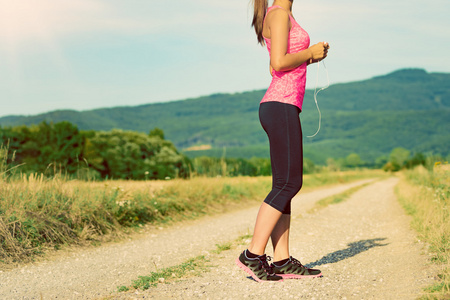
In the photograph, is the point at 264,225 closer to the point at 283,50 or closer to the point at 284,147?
the point at 284,147

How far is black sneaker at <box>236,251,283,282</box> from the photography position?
11.6 ft

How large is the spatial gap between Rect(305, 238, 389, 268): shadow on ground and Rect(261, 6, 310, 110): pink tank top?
1.89 meters

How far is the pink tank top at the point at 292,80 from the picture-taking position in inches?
136

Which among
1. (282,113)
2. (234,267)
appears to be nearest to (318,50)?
(282,113)

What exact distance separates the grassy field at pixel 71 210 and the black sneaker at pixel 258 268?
302 cm

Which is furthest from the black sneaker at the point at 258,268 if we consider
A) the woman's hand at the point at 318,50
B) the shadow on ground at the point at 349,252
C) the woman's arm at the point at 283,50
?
the woman's hand at the point at 318,50

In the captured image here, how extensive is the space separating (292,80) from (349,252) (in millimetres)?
2654

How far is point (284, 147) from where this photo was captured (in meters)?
3.46

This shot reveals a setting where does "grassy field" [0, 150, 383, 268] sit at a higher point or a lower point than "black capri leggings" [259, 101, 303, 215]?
lower

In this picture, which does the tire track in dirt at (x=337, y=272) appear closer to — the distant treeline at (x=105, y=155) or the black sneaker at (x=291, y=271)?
the black sneaker at (x=291, y=271)

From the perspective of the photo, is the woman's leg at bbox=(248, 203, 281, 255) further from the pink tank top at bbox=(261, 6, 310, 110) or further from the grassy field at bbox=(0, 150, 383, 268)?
the grassy field at bbox=(0, 150, 383, 268)

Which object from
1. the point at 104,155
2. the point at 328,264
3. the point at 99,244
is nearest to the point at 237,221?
the point at 99,244

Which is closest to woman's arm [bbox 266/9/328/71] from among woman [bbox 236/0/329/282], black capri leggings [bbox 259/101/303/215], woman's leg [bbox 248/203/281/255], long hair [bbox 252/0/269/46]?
woman [bbox 236/0/329/282]

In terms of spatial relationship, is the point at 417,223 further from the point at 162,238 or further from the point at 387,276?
the point at 162,238
